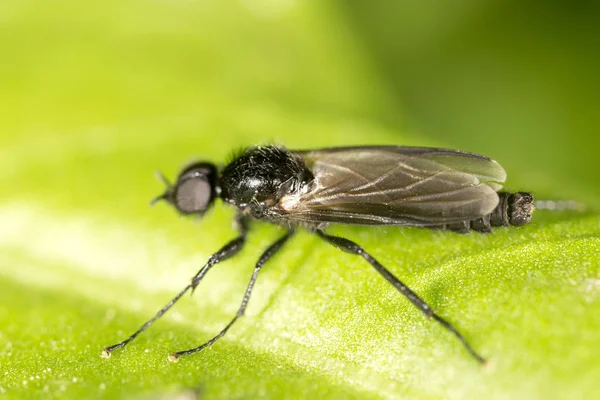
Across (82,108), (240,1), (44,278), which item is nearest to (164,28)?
(240,1)

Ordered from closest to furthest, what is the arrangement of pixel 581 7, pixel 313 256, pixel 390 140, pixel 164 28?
pixel 313 256 < pixel 390 140 < pixel 164 28 < pixel 581 7

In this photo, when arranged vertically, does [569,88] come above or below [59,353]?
above

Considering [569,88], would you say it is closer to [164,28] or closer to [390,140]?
[390,140]

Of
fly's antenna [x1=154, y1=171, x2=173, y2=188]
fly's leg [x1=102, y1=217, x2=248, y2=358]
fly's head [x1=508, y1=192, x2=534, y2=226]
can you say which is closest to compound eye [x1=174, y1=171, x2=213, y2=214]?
fly's antenna [x1=154, y1=171, x2=173, y2=188]

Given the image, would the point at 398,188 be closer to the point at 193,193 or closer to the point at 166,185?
the point at 193,193

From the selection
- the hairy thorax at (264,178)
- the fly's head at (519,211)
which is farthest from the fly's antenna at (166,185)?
the fly's head at (519,211)

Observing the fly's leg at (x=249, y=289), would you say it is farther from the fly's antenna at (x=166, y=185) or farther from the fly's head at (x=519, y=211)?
the fly's head at (x=519, y=211)

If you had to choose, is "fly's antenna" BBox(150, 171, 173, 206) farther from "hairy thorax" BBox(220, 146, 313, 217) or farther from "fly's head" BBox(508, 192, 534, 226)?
"fly's head" BBox(508, 192, 534, 226)
